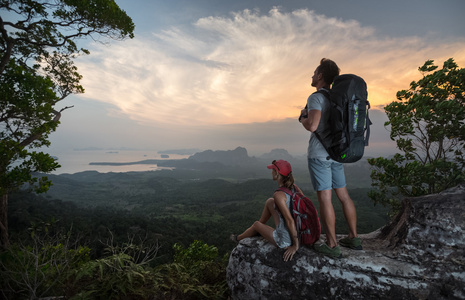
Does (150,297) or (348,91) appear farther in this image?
(150,297)

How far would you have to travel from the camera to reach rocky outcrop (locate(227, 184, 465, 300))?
249cm

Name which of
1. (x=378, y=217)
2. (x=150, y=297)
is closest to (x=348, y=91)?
(x=150, y=297)

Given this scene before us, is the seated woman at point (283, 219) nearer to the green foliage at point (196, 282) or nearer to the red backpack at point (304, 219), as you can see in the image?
the red backpack at point (304, 219)

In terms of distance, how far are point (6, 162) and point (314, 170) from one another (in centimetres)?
745

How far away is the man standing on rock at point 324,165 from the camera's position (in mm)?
2711

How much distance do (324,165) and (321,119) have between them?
658 millimetres

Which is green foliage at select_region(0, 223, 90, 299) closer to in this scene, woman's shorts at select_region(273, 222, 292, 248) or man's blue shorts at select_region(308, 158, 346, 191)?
woman's shorts at select_region(273, 222, 292, 248)

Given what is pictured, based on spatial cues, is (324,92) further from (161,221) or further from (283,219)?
(161,221)

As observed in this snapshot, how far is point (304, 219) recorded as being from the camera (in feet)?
9.54

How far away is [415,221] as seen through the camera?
9.64 ft

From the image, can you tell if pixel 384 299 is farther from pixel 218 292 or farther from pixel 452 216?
pixel 218 292

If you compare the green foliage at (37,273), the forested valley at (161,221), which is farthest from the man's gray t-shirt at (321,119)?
the green foliage at (37,273)

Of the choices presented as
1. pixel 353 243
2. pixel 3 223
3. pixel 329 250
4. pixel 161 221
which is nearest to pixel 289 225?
pixel 329 250

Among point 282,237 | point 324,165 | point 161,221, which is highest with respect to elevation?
point 324,165
